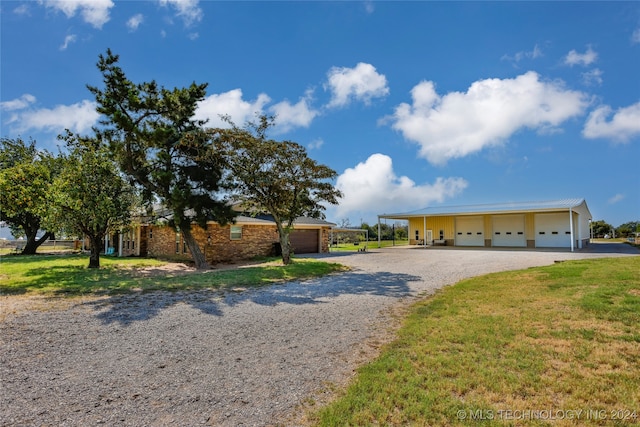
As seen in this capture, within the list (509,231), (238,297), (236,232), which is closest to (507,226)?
(509,231)

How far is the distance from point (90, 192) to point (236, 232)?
25.4 feet

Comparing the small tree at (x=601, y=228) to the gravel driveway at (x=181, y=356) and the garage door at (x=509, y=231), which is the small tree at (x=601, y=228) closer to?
the garage door at (x=509, y=231)

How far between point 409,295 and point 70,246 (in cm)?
3933

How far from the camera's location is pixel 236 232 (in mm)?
19297

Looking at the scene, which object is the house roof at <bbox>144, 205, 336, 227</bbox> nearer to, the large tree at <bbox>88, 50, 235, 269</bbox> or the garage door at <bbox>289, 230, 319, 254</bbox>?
the garage door at <bbox>289, 230, 319, 254</bbox>

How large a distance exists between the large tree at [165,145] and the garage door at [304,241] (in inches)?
330

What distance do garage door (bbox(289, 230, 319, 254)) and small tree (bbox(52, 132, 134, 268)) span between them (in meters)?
10.9

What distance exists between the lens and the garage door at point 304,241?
23.2 meters

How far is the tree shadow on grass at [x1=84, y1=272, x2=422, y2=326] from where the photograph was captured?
6.72 metres

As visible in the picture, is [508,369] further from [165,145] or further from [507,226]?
[507,226]

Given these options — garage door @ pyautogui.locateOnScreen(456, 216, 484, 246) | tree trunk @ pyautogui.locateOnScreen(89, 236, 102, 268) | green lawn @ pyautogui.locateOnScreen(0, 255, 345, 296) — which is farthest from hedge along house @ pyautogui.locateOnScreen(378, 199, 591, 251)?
tree trunk @ pyautogui.locateOnScreen(89, 236, 102, 268)

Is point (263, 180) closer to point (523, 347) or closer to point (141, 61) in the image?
point (141, 61)

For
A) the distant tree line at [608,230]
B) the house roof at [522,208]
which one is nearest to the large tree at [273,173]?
the house roof at [522,208]

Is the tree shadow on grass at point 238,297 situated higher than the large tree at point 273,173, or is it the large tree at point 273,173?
the large tree at point 273,173
